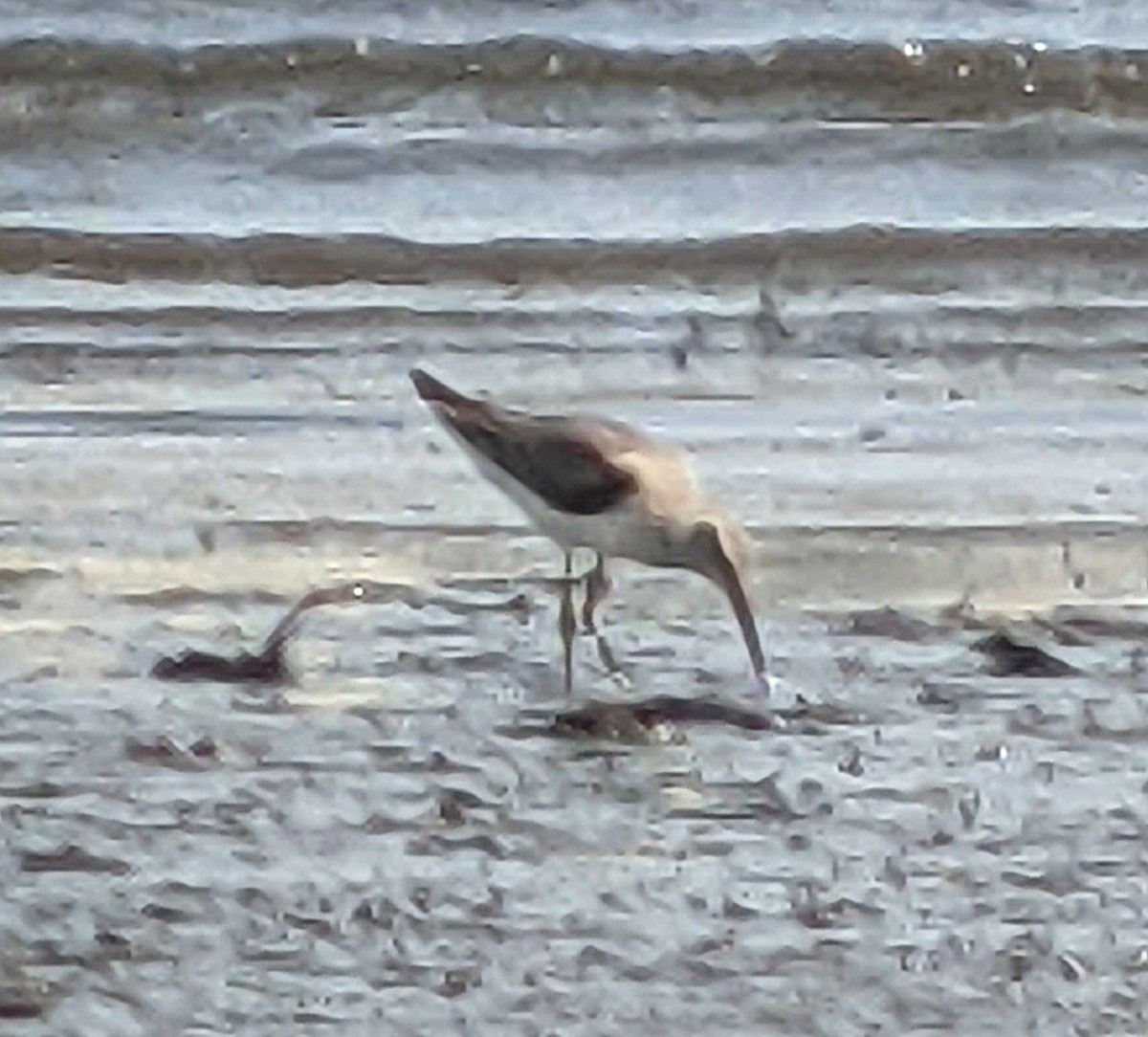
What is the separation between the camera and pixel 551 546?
1.31 metres

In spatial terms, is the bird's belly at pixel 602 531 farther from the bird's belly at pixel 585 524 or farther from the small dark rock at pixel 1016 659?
the small dark rock at pixel 1016 659

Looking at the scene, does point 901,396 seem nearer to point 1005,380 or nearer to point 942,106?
point 1005,380

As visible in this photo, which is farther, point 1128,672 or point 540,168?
point 540,168

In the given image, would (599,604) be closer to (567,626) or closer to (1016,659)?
(567,626)

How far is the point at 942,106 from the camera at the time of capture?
1541mm

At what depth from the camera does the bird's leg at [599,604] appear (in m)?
1.24

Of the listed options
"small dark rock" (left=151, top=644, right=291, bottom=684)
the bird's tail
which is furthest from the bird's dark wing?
"small dark rock" (left=151, top=644, right=291, bottom=684)

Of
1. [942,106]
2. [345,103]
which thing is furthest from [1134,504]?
[345,103]

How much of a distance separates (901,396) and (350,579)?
9.6 inches

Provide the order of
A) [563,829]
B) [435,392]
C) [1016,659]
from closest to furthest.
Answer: [563,829]
[1016,659]
[435,392]

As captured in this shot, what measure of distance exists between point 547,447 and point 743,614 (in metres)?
0.10

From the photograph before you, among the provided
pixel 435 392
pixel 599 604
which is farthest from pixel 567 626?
pixel 435 392

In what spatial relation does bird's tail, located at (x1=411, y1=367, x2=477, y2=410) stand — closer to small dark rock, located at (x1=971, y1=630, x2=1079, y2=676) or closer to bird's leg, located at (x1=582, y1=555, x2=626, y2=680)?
bird's leg, located at (x1=582, y1=555, x2=626, y2=680)

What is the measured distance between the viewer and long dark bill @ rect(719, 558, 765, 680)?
1238 millimetres
